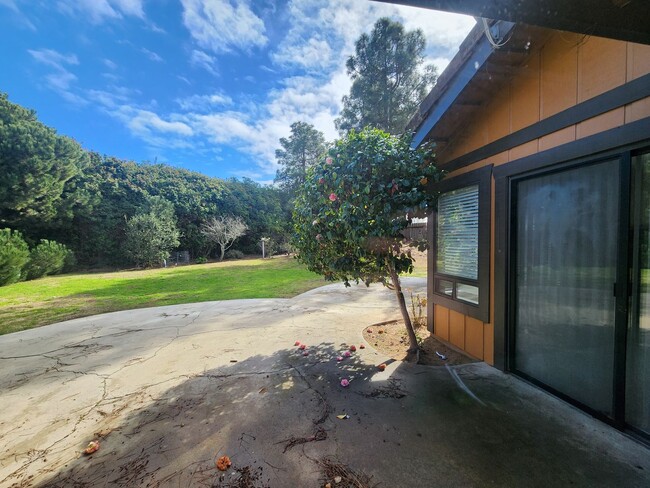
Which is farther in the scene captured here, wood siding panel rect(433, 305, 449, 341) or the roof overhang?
wood siding panel rect(433, 305, 449, 341)

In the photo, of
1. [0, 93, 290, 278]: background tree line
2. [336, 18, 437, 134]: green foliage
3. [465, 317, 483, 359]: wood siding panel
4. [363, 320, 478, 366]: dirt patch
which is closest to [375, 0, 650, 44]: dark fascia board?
[465, 317, 483, 359]: wood siding panel

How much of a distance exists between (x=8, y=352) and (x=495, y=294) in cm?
695

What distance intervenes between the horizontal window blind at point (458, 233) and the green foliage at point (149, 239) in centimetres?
1702

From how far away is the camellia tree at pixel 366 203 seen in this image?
9.24 feet

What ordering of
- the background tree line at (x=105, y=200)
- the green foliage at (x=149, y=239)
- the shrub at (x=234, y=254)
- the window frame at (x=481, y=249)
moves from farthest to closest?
the shrub at (x=234, y=254) < the green foliage at (x=149, y=239) < the background tree line at (x=105, y=200) < the window frame at (x=481, y=249)

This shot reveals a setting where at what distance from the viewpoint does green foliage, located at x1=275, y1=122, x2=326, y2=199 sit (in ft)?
67.2

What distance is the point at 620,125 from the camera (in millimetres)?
1905

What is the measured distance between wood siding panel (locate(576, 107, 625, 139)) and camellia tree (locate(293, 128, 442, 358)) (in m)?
1.24

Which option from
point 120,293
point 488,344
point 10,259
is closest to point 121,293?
point 120,293

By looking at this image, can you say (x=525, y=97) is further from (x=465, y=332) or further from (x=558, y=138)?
(x=465, y=332)

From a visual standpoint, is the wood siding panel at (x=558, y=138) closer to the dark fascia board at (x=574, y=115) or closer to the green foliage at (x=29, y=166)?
the dark fascia board at (x=574, y=115)

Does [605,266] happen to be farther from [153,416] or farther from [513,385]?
[153,416]

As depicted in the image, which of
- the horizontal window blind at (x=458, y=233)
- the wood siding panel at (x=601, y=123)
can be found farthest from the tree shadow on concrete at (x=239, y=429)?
the wood siding panel at (x=601, y=123)

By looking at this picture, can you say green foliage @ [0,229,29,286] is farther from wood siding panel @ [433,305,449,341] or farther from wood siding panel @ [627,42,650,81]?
wood siding panel @ [627,42,650,81]
